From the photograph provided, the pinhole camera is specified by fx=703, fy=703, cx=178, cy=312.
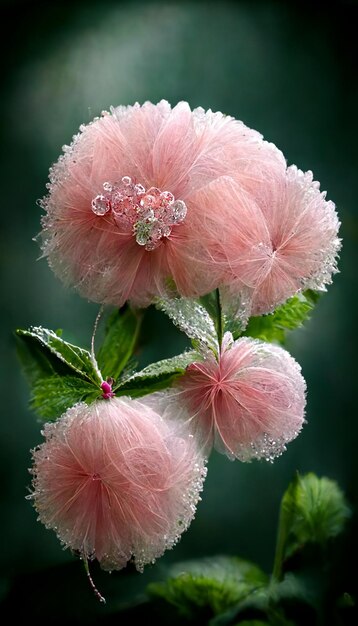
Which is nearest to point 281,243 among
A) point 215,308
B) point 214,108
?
point 215,308

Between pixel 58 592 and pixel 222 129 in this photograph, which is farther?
pixel 58 592

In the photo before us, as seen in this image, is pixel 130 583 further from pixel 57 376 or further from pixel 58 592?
pixel 57 376

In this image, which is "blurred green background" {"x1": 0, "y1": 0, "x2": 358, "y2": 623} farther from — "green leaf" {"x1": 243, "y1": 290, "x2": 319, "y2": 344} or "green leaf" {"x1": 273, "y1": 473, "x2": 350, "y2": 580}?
"green leaf" {"x1": 243, "y1": 290, "x2": 319, "y2": 344}

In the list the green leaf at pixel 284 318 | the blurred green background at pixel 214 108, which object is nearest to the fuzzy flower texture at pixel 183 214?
the green leaf at pixel 284 318

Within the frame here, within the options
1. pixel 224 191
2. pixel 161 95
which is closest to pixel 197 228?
pixel 224 191

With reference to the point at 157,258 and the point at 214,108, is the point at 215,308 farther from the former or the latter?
the point at 214,108

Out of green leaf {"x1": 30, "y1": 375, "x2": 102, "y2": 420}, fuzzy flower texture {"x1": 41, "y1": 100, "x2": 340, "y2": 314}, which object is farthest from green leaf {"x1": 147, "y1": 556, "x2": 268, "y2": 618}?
fuzzy flower texture {"x1": 41, "y1": 100, "x2": 340, "y2": 314}
